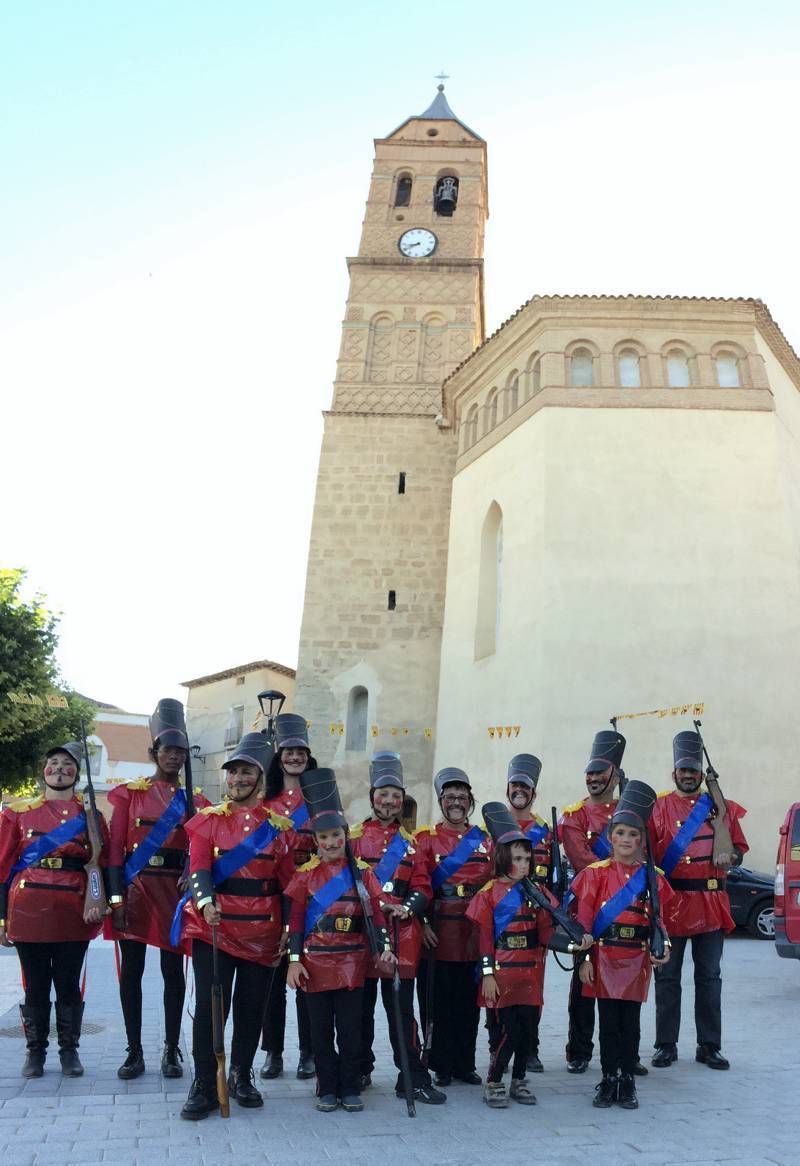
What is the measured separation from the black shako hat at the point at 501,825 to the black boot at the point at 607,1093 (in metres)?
1.34

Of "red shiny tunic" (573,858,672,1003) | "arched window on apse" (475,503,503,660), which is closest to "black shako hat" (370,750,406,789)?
"red shiny tunic" (573,858,672,1003)

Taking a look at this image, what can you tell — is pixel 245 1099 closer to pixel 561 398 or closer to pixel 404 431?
pixel 561 398

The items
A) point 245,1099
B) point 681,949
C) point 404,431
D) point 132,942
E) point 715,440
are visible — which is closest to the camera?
point 245,1099

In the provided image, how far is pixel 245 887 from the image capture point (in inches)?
183

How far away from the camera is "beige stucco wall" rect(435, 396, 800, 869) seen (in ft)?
49.0

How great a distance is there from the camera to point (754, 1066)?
18.4 feet

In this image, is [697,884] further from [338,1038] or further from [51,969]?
[51,969]

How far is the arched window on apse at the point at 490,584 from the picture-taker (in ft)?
59.2

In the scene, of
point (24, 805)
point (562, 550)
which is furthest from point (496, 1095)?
point (562, 550)

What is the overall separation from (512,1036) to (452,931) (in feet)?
2.29

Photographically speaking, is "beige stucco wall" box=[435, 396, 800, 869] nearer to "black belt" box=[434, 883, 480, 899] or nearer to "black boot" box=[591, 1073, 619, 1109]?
"black belt" box=[434, 883, 480, 899]

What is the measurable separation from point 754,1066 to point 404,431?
773 inches

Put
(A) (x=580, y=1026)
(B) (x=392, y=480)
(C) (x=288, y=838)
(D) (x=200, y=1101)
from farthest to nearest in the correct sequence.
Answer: (B) (x=392, y=480) < (A) (x=580, y=1026) < (C) (x=288, y=838) < (D) (x=200, y=1101)

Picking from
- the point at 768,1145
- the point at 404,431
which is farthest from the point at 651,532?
the point at 768,1145
